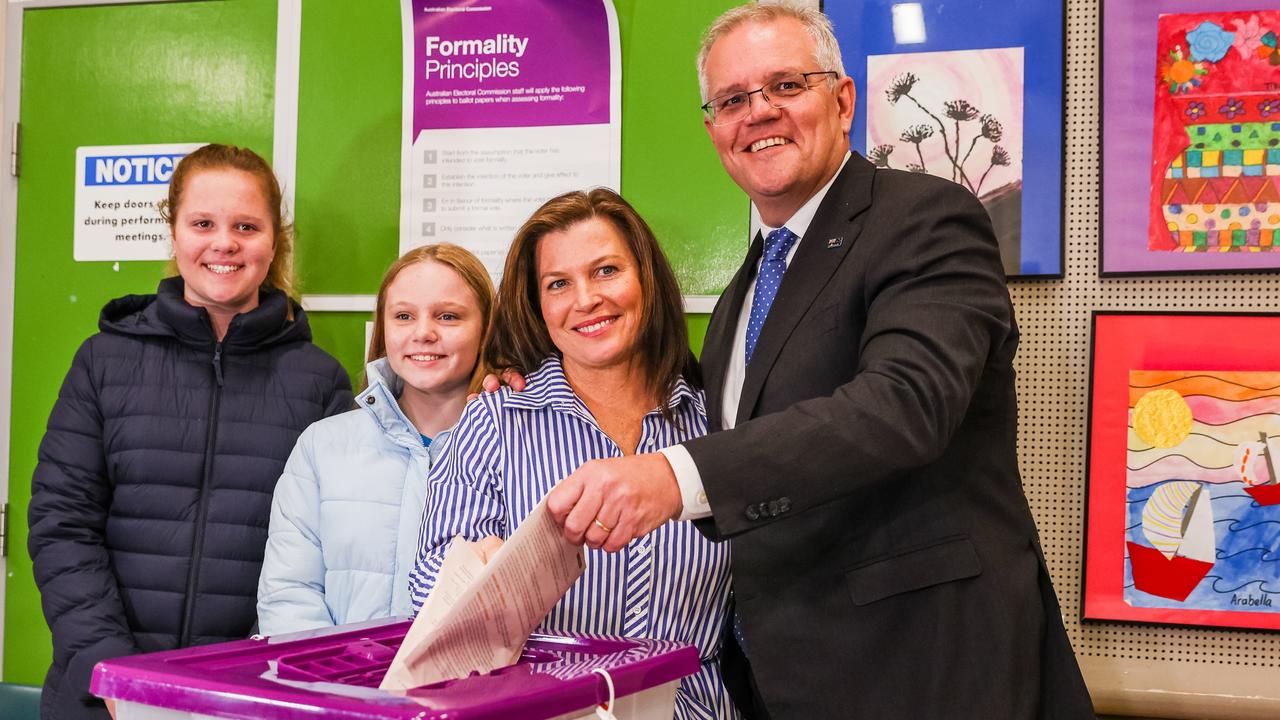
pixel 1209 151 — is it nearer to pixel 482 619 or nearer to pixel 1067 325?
pixel 1067 325

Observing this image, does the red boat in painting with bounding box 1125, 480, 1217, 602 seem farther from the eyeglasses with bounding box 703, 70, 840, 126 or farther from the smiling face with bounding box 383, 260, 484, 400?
the smiling face with bounding box 383, 260, 484, 400

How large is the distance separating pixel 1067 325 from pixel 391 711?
1.87 m

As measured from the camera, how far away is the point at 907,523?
1.39 meters

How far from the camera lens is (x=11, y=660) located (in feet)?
9.20

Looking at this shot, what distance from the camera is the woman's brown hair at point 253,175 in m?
2.25

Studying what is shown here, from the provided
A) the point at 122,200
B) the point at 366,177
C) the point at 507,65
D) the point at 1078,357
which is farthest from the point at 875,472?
the point at 122,200

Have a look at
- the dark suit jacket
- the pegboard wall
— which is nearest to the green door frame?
the dark suit jacket

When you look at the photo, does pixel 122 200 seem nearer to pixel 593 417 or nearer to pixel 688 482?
pixel 593 417

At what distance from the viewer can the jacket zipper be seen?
2.12 meters

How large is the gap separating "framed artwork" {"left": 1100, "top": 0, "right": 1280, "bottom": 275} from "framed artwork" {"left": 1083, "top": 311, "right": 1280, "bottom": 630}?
0.16m

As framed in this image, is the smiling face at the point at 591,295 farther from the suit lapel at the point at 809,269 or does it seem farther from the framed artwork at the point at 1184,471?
the framed artwork at the point at 1184,471

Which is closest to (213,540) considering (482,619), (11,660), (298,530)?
(298,530)

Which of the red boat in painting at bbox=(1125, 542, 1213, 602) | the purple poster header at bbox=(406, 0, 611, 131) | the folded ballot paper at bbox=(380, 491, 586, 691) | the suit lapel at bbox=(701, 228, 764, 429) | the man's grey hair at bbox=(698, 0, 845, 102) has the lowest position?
the red boat in painting at bbox=(1125, 542, 1213, 602)

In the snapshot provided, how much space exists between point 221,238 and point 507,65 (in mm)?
844
